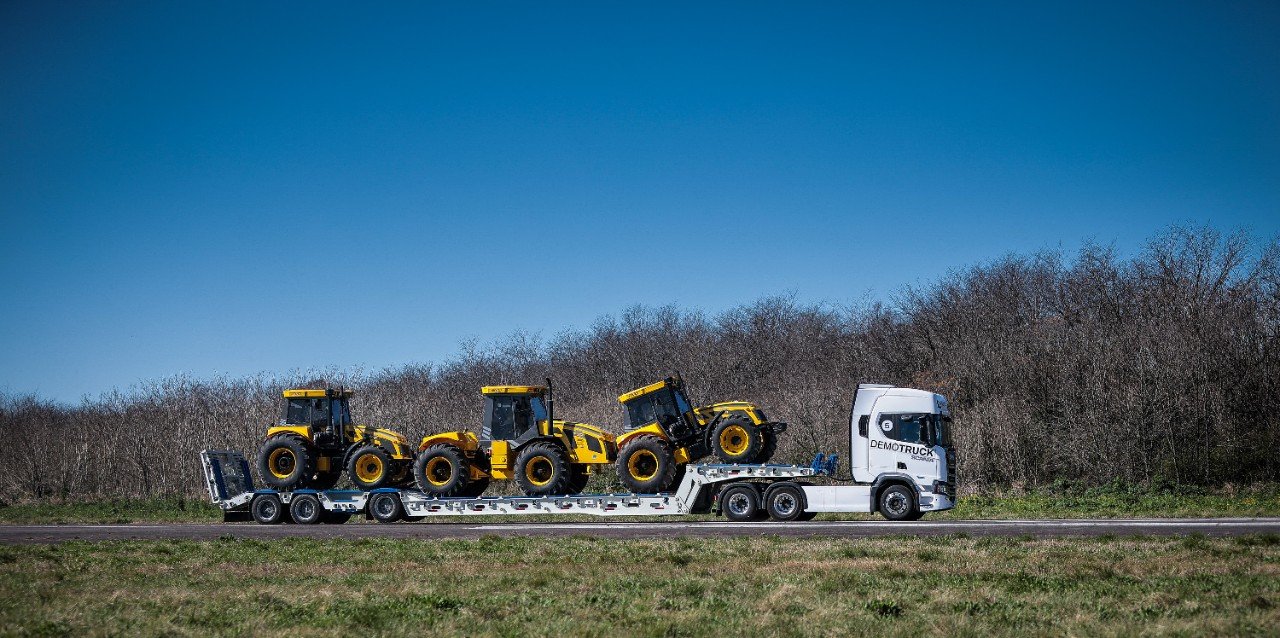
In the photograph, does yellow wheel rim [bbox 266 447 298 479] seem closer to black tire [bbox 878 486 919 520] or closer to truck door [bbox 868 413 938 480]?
truck door [bbox 868 413 938 480]

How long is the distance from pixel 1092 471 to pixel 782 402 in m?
12.5

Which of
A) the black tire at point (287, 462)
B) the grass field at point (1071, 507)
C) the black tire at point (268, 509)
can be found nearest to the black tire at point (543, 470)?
the grass field at point (1071, 507)

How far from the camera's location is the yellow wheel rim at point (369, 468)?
27.4 meters

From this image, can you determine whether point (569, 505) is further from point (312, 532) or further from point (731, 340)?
point (731, 340)

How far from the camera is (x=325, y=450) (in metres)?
28.4

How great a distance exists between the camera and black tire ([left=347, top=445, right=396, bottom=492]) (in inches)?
1075

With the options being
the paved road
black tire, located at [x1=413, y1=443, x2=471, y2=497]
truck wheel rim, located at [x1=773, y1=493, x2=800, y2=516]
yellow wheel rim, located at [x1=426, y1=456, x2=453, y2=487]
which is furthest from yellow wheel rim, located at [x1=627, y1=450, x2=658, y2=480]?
yellow wheel rim, located at [x1=426, y1=456, x2=453, y2=487]

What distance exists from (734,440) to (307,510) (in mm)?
11748

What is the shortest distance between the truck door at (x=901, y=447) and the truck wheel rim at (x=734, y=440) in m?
3.02

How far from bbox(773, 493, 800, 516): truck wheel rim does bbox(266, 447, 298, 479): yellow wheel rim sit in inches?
526

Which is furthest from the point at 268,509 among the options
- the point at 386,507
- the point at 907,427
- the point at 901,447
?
the point at 907,427

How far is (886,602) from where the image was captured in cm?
1054

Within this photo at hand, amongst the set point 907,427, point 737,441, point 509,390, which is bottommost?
point 737,441

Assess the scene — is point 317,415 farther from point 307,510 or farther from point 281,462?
point 307,510
